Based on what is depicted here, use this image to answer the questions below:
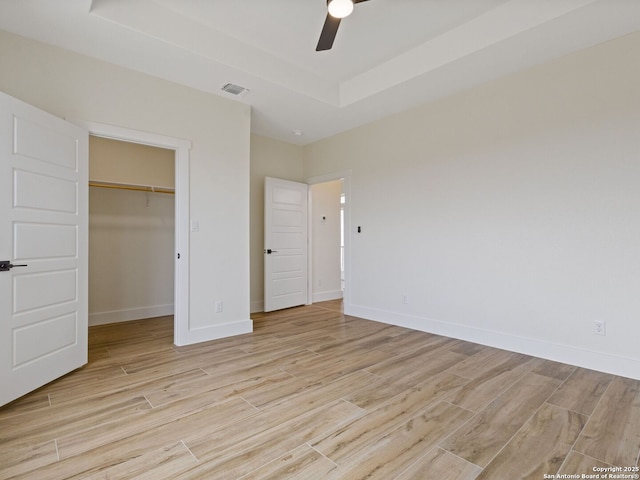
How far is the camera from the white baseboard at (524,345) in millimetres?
2721

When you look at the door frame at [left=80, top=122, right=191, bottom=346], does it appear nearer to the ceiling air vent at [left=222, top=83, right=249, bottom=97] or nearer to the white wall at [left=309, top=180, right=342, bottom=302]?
Result: the ceiling air vent at [left=222, top=83, right=249, bottom=97]

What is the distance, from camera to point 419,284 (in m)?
4.15

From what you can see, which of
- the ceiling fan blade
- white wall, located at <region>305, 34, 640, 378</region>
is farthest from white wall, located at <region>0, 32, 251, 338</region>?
white wall, located at <region>305, 34, 640, 378</region>

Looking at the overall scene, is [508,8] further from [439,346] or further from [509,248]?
[439,346]

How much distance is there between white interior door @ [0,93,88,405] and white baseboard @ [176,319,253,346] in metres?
0.93

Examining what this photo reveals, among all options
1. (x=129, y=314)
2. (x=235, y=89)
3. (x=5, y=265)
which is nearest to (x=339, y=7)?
(x=235, y=89)

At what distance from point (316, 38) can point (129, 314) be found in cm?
431

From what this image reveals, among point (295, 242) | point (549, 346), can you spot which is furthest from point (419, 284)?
point (295, 242)

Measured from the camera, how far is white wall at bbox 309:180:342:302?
6.04 metres

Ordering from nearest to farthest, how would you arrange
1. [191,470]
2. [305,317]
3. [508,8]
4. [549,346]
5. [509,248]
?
[191,470] < [508,8] < [549,346] < [509,248] < [305,317]

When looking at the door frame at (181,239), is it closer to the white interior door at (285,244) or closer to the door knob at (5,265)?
the door knob at (5,265)

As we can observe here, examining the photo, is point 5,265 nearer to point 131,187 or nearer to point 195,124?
point 195,124

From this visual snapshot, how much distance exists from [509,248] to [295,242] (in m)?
3.24

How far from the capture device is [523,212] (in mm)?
3270
